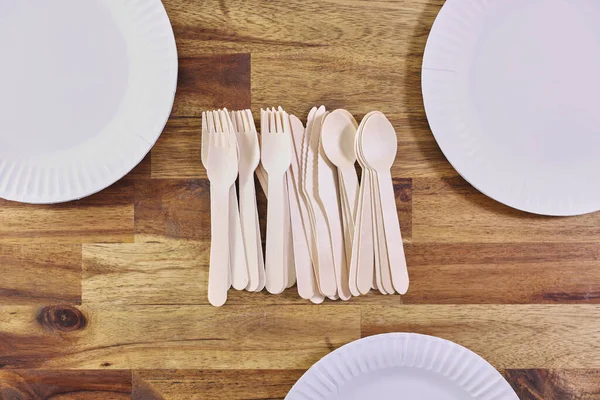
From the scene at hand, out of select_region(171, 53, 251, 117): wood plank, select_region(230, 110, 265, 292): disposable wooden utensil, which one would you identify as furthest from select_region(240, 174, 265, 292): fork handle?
select_region(171, 53, 251, 117): wood plank

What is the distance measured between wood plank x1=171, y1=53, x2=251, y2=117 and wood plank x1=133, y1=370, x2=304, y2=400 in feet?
1.20

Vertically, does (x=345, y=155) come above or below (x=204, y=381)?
above

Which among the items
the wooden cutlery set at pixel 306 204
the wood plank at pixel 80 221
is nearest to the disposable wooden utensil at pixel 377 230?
the wooden cutlery set at pixel 306 204

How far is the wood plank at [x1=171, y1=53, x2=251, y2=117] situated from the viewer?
66cm

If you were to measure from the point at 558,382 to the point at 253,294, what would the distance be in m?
0.45

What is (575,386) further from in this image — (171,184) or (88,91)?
(88,91)

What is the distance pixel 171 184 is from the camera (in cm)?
66

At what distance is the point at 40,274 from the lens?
Answer: 26.4 inches

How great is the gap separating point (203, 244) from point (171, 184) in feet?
0.31

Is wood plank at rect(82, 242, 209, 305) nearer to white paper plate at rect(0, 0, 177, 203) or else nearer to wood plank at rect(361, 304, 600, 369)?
white paper plate at rect(0, 0, 177, 203)

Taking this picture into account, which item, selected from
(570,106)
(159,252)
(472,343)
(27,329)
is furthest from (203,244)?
(570,106)

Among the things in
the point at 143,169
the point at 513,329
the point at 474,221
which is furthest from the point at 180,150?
the point at 513,329

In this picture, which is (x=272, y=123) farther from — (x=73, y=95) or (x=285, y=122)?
(x=73, y=95)

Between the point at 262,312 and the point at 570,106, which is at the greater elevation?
the point at 570,106
